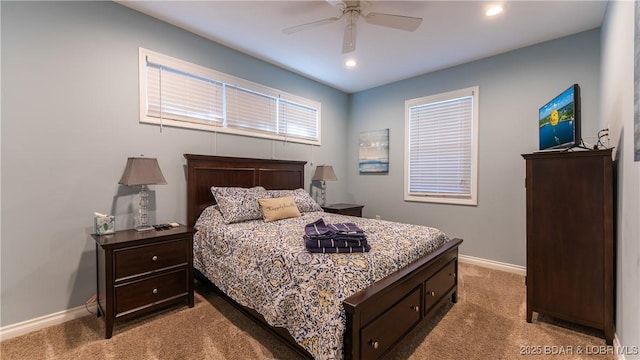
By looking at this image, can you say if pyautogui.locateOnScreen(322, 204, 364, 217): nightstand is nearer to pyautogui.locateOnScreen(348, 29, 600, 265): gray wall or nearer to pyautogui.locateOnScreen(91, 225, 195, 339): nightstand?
pyautogui.locateOnScreen(348, 29, 600, 265): gray wall

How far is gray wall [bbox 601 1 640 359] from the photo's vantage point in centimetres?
148

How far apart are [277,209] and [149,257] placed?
1226 mm

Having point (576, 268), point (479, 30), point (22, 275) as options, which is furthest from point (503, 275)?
point (22, 275)

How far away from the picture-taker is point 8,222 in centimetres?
202

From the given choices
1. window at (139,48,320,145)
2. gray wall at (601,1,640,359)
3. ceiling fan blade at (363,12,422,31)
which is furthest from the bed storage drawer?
window at (139,48,320,145)

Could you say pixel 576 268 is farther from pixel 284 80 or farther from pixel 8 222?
pixel 8 222

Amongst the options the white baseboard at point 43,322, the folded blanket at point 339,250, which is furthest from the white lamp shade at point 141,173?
the folded blanket at point 339,250

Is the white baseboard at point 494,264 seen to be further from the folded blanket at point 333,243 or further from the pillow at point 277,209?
the folded blanket at point 333,243

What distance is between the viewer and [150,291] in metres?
2.24

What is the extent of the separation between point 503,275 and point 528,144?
163cm

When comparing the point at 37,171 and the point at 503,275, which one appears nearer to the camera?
the point at 37,171

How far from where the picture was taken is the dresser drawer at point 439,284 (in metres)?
2.10

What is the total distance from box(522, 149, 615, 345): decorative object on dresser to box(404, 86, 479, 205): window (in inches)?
60.3

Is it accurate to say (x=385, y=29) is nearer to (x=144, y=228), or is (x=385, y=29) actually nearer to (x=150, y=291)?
(x=144, y=228)
